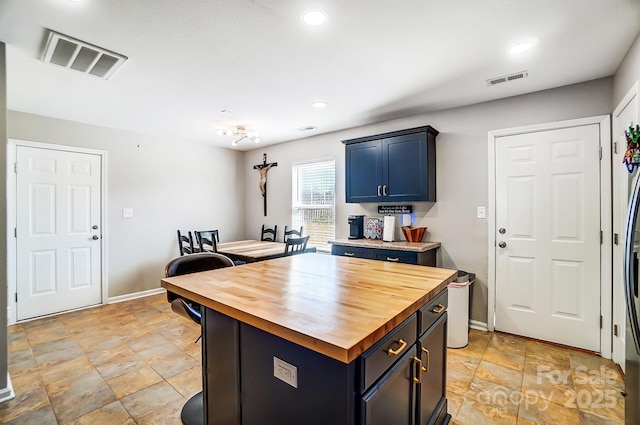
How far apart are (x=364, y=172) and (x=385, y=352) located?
2.94m

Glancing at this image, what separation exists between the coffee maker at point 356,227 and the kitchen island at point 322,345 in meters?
2.17

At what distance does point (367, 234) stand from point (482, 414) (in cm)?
238

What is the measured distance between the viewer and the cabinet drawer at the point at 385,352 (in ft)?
3.25

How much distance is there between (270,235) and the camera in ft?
18.1

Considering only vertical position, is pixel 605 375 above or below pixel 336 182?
below

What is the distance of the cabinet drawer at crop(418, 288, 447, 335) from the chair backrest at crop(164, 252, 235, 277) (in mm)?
1426

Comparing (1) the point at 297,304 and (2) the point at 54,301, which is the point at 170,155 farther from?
(1) the point at 297,304

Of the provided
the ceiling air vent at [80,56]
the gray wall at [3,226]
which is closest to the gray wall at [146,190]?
the ceiling air vent at [80,56]

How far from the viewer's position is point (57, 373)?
7.93ft

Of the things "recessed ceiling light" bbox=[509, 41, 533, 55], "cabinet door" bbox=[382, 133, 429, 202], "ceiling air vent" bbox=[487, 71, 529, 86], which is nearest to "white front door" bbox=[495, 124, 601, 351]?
"ceiling air vent" bbox=[487, 71, 529, 86]

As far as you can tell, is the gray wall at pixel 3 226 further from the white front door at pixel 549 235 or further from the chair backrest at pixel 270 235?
the white front door at pixel 549 235

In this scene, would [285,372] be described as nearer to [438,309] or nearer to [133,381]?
[438,309]

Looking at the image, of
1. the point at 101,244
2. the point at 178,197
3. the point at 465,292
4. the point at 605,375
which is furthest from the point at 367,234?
the point at 101,244

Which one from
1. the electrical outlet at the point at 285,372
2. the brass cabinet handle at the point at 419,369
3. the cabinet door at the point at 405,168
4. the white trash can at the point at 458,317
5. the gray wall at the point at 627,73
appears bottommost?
the white trash can at the point at 458,317
